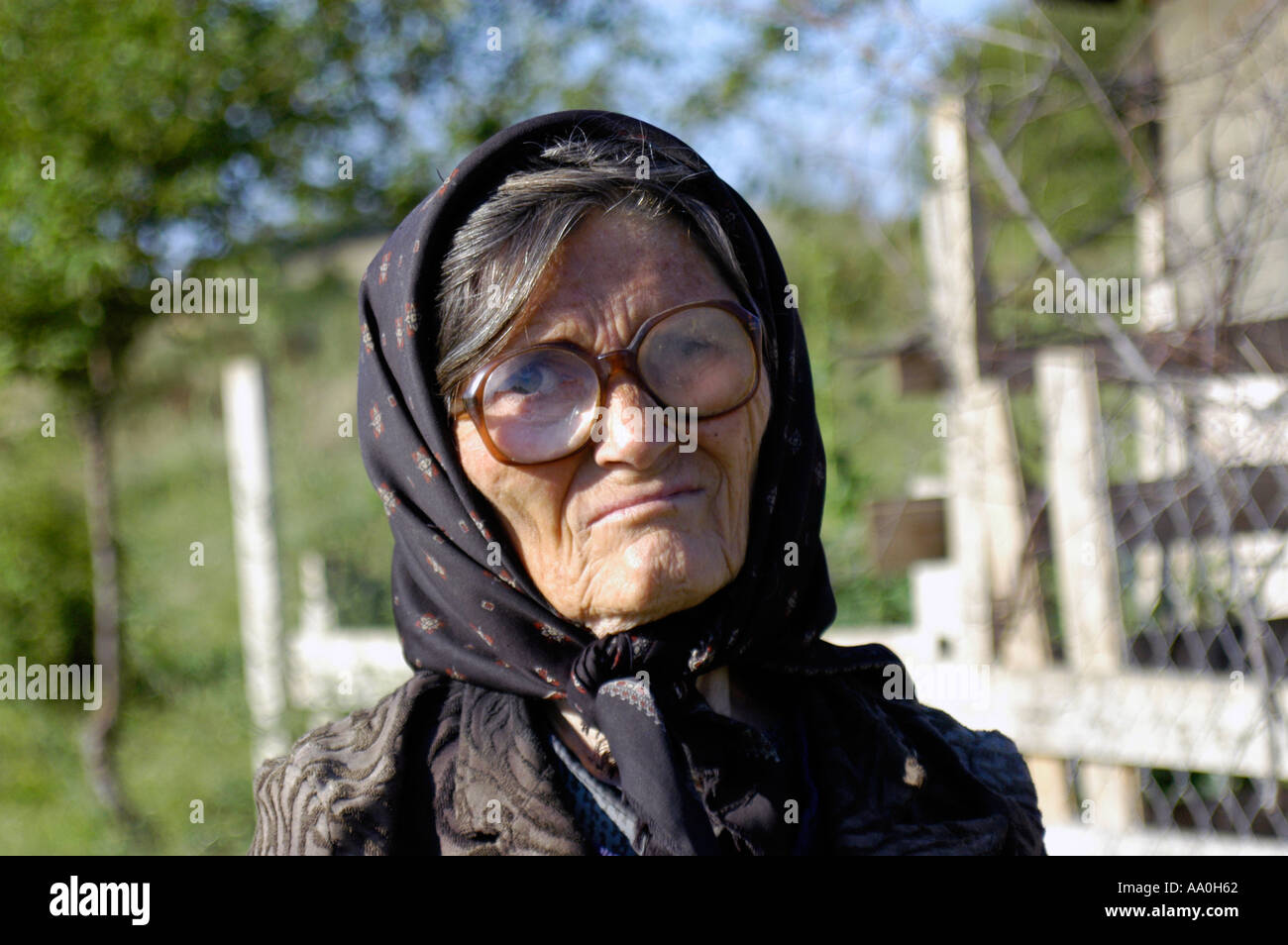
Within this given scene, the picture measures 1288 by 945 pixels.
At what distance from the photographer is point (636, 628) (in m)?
1.44

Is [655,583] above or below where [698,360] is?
below

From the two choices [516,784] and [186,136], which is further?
[186,136]

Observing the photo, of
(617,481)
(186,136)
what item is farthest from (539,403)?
(186,136)

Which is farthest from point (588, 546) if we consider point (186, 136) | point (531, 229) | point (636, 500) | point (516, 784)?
point (186, 136)

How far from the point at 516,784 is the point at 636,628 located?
0.25 metres

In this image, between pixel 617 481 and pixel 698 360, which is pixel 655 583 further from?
pixel 698 360

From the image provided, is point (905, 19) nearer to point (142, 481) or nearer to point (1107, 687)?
point (1107, 687)

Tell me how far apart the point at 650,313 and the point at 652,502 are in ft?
0.81

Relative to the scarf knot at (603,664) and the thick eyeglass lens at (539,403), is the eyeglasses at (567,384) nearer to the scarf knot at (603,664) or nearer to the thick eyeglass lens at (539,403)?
the thick eyeglass lens at (539,403)

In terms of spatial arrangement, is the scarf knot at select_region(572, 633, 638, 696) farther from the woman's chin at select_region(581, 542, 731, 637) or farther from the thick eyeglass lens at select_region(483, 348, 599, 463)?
the thick eyeglass lens at select_region(483, 348, 599, 463)

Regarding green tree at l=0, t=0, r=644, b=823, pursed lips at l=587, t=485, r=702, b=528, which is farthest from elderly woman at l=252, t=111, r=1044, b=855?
green tree at l=0, t=0, r=644, b=823

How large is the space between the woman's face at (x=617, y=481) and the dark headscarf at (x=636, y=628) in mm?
39

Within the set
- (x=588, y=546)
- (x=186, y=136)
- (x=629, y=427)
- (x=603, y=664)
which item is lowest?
(x=603, y=664)
